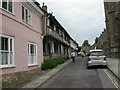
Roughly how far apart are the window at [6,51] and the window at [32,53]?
140 inches

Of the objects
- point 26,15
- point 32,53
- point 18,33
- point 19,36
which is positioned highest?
point 26,15

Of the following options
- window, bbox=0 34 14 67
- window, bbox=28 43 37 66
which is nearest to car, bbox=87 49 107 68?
window, bbox=28 43 37 66

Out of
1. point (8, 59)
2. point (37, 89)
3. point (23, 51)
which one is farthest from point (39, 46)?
point (37, 89)

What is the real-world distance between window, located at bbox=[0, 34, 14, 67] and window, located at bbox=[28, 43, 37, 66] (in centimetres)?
357

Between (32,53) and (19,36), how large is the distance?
12.1 ft

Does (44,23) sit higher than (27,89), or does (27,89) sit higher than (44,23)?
(44,23)

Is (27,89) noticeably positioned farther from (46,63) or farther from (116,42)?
(116,42)

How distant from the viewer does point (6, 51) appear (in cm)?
1105

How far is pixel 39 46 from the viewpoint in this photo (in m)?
18.8

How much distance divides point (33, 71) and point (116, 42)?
71.6ft

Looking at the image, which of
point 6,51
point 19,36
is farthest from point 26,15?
point 6,51

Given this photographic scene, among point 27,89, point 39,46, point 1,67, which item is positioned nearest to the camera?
point 27,89

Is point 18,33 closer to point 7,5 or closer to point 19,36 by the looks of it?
point 19,36

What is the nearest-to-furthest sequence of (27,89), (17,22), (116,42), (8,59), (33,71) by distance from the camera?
(27,89)
(8,59)
(17,22)
(33,71)
(116,42)
